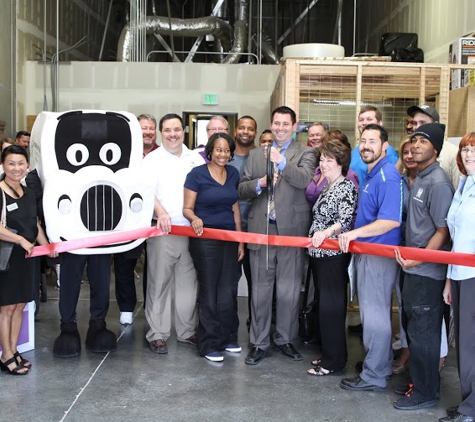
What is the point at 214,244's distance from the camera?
13.2 ft

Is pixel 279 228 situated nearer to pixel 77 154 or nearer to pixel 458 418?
pixel 77 154

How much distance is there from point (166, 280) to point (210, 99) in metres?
5.76

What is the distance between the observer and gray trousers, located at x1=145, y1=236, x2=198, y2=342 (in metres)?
4.23

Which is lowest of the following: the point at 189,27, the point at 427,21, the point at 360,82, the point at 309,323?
the point at 309,323

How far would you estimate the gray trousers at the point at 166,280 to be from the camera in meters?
4.23

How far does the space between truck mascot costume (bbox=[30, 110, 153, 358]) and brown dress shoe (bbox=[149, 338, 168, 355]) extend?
0.98 feet

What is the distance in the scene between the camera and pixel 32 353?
163 inches

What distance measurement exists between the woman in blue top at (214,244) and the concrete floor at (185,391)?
0.22m

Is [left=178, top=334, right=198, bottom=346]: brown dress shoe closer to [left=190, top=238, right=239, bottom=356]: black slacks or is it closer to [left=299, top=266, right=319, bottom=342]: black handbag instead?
[left=190, top=238, right=239, bottom=356]: black slacks

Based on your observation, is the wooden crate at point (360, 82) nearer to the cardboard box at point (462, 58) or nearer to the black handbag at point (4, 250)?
the cardboard box at point (462, 58)

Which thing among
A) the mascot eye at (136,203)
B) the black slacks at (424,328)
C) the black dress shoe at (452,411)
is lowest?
the black dress shoe at (452,411)

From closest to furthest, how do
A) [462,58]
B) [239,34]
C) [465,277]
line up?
1. [465,277]
2. [462,58]
3. [239,34]

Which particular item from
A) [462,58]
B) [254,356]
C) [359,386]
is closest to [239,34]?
[462,58]

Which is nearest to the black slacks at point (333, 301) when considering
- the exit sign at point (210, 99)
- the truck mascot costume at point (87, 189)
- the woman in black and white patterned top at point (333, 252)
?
the woman in black and white patterned top at point (333, 252)
